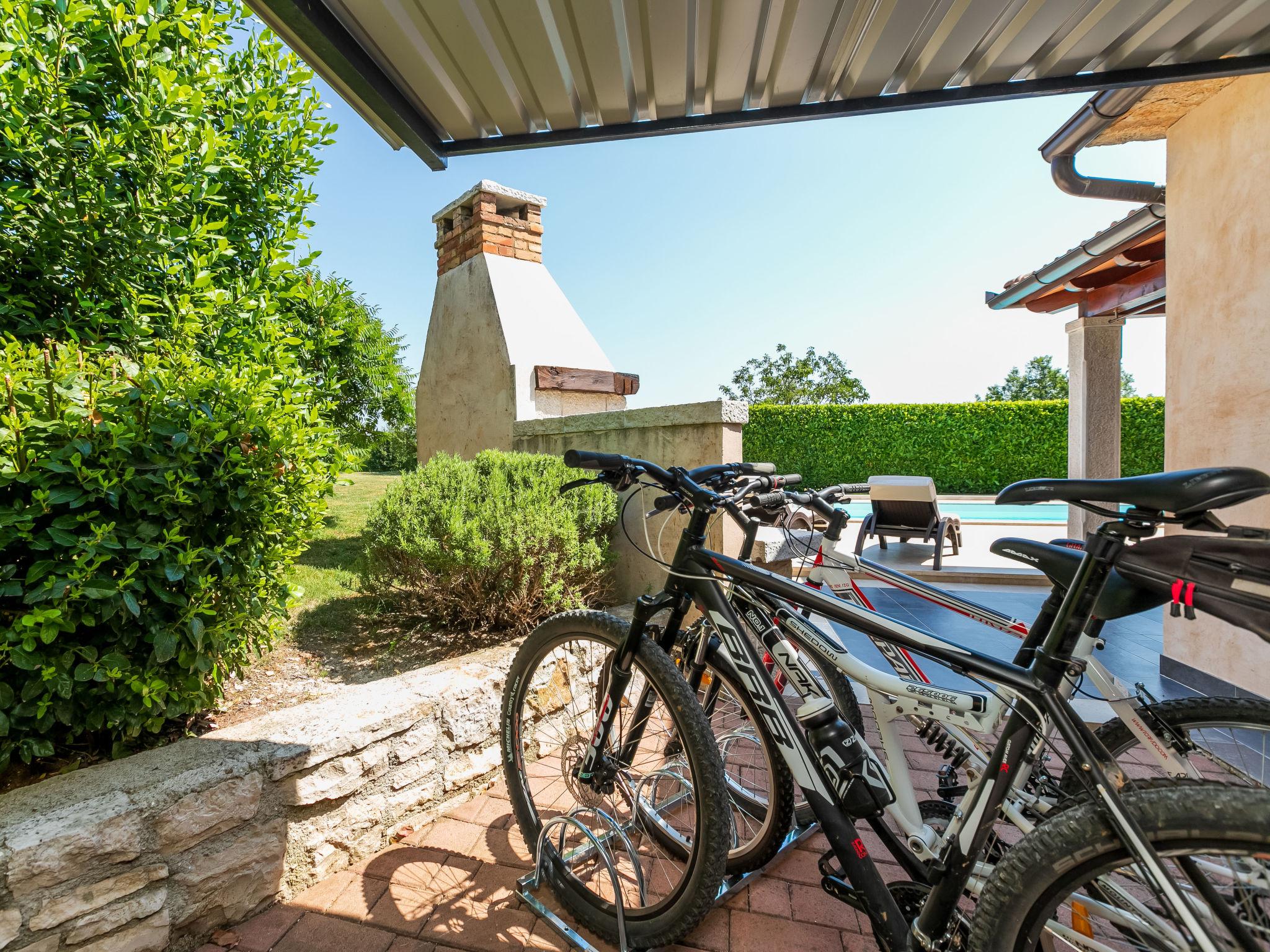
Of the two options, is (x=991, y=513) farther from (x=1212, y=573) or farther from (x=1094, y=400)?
(x=1212, y=573)

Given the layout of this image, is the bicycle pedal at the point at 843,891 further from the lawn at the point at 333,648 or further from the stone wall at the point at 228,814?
the lawn at the point at 333,648

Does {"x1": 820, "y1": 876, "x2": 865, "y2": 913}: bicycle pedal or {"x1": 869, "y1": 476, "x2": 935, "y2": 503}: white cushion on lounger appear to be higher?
{"x1": 869, "y1": 476, "x2": 935, "y2": 503}: white cushion on lounger

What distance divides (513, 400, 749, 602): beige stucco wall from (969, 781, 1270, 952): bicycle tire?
1.72 meters

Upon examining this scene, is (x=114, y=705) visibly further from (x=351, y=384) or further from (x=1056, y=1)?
(x=351, y=384)

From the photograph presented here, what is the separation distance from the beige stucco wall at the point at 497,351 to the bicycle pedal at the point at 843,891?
355 cm

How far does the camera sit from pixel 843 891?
1.29 metres

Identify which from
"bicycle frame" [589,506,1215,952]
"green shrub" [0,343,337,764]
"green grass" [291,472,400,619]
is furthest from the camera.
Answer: "green grass" [291,472,400,619]

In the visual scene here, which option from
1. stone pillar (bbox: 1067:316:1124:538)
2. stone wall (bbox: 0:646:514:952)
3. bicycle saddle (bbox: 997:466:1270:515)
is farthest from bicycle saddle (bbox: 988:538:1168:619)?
stone pillar (bbox: 1067:316:1124:538)

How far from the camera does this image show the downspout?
308 cm

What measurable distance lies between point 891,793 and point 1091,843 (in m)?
0.44

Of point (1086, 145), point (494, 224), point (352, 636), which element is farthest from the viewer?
point (494, 224)

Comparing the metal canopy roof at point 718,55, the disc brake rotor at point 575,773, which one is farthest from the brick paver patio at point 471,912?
the metal canopy roof at point 718,55

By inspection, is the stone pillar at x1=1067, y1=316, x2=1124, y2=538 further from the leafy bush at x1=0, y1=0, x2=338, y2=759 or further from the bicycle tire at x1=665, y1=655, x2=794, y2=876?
the leafy bush at x1=0, y1=0, x2=338, y2=759

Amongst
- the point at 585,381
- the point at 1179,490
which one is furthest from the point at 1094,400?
the point at 1179,490
